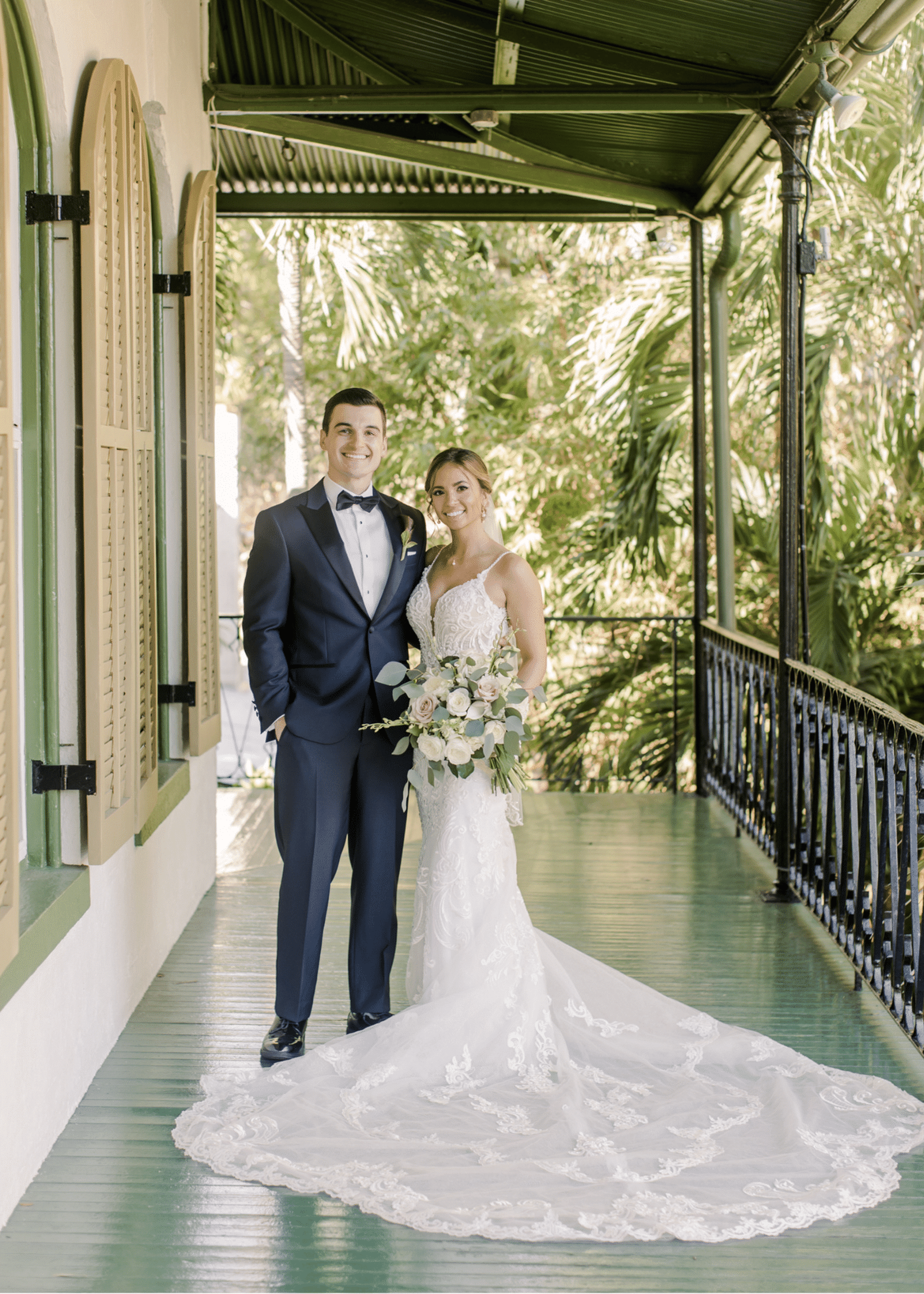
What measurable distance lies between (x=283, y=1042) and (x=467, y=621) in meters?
1.33

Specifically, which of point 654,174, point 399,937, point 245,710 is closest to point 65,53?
point 399,937

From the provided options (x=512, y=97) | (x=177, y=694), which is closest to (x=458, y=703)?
(x=177, y=694)

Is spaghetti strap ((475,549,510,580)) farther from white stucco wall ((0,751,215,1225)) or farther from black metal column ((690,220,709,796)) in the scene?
black metal column ((690,220,709,796))

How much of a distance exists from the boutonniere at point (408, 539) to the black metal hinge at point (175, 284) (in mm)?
1721

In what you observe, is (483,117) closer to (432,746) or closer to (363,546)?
(363,546)

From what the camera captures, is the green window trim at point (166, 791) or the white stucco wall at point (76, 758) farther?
the green window trim at point (166, 791)

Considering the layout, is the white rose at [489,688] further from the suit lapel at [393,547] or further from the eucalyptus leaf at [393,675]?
the suit lapel at [393,547]

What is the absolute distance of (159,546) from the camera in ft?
15.8

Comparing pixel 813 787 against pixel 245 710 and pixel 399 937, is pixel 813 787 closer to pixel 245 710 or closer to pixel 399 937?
pixel 399 937

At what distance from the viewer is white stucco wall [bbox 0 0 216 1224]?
2.95 metres

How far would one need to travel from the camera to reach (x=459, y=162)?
652 centimetres

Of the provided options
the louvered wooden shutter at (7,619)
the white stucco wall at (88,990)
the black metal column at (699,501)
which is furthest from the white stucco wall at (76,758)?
the black metal column at (699,501)

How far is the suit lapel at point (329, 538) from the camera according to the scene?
3.62 meters

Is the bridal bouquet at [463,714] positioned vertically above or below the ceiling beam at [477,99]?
below
